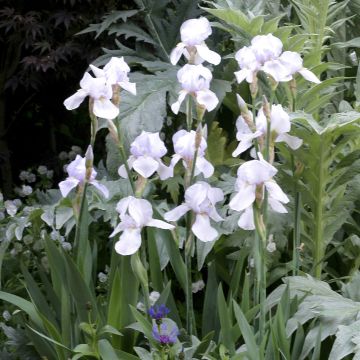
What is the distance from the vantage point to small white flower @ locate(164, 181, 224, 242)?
4.85 ft

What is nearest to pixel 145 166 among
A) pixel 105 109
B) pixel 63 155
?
pixel 105 109

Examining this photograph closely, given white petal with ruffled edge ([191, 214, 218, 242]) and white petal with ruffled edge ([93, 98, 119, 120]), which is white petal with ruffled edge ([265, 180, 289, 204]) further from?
white petal with ruffled edge ([93, 98, 119, 120])

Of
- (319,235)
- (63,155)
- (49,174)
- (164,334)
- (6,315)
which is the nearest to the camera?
(164,334)

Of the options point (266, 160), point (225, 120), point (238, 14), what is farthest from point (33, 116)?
point (266, 160)

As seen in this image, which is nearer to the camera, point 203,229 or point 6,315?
point 203,229

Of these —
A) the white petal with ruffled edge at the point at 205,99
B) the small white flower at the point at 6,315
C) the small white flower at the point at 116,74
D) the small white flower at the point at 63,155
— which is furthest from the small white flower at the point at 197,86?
the small white flower at the point at 63,155

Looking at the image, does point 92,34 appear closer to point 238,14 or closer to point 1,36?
point 1,36

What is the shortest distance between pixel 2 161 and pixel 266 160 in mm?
1935

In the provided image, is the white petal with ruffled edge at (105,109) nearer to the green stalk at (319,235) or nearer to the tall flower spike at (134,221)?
the tall flower spike at (134,221)

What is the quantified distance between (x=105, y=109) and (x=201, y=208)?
0.88 feet

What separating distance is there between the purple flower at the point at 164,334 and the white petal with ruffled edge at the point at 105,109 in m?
0.42

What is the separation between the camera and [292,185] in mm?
1927

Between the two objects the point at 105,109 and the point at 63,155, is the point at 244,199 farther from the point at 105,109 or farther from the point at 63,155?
the point at 63,155

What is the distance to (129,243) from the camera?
1444 mm
